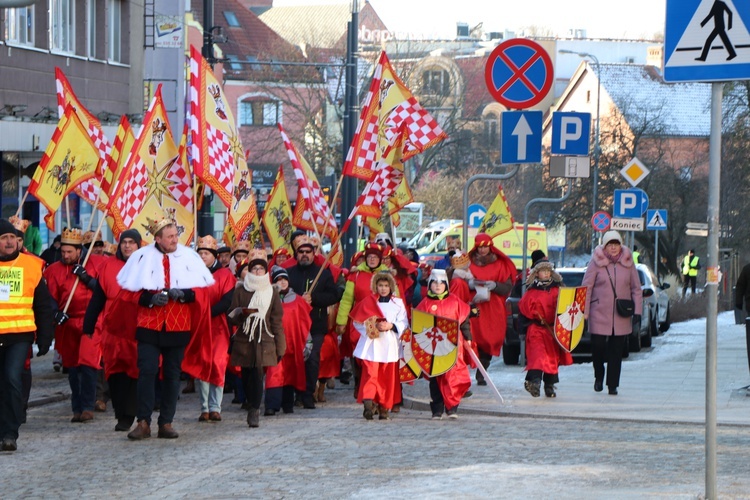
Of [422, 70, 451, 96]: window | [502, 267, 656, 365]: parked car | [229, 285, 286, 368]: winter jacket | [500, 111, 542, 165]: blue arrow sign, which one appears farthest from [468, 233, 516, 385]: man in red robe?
[422, 70, 451, 96]: window

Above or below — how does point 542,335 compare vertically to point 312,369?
above

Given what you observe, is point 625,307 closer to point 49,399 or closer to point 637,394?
point 637,394

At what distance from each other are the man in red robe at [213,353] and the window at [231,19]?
67859 millimetres

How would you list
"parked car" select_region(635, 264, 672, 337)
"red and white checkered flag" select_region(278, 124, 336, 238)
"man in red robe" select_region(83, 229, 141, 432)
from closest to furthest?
"man in red robe" select_region(83, 229, 141, 432)
"red and white checkered flag" select_region(278, 124, 336, 238)
"parked car" select_region(635, 264, 672, 337)

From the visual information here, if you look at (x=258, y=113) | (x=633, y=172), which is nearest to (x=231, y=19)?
(x=258, y=113)

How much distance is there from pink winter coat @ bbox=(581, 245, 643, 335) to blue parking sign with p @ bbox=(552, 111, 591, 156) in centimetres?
235

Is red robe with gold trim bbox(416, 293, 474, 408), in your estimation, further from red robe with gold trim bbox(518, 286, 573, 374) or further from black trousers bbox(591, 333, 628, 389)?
black trousers bbox(591, 333, 628, 389)

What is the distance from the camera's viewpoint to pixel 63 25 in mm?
30703

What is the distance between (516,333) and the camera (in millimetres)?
21297

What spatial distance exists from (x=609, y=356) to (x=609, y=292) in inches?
27.9

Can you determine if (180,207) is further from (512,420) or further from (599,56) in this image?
(599,56)

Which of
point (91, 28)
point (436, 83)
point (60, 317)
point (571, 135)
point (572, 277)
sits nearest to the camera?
point (60, 317)

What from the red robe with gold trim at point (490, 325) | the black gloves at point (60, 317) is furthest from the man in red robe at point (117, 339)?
the red robe with gold trim at point (490, 325)

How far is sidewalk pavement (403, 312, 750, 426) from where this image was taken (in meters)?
14.6
